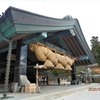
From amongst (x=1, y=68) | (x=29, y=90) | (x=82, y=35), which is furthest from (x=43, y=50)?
(x=1, y=68)

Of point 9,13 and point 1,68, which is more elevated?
point 9,13

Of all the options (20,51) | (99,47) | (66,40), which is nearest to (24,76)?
(20,51)

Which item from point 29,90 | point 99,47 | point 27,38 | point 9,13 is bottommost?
point 29,90

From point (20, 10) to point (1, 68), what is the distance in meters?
9.36

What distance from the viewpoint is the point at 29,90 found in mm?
8141

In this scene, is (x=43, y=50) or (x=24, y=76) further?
(x=43, y=50)

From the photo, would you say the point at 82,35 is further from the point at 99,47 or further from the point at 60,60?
the point at 99,47

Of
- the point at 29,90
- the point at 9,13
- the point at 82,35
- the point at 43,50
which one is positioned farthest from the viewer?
the point at 82,35

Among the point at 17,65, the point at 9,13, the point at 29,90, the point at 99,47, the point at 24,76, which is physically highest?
the point at 99,47

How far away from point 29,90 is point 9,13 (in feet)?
15.8

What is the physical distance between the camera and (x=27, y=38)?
947cm

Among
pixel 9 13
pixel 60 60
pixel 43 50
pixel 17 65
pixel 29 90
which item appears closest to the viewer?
pixel 9 13

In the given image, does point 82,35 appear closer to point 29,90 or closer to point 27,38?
point 27,38

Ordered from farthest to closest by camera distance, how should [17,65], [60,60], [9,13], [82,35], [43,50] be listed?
[82,35]
[60,60]
[43,50]
[17,65]
[9,13]
